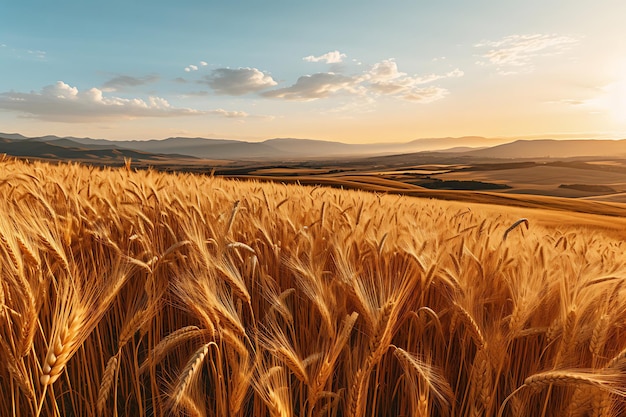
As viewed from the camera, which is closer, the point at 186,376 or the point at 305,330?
the point at 186,376

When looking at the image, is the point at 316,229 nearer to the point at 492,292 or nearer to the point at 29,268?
the point at 492,292

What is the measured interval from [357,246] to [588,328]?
0.95 m

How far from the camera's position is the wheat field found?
1094 mm

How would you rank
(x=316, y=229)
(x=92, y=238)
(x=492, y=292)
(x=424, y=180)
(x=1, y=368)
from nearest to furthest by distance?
(x=1, y=368) → (x=492, y=292) → (x=92, y=238) → (x=316, y=229) → (x=424, y=180)

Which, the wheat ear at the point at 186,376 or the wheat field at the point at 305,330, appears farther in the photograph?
the wheat field at the point at 305,330

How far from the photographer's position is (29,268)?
4.77 feet

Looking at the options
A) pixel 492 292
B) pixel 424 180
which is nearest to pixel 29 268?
pixel 492 292

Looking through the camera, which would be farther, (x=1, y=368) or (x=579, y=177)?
(x=579, y=177)

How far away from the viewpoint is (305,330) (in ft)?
5.05

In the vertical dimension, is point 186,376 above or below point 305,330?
above

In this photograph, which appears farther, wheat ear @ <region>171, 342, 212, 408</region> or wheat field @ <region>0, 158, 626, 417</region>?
wheat field @ <region>0, 158, 626, 417</region>

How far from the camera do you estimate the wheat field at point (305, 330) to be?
1094 millimetres

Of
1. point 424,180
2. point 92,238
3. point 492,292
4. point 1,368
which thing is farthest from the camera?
point 424,180

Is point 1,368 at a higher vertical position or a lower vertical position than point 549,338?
lower
